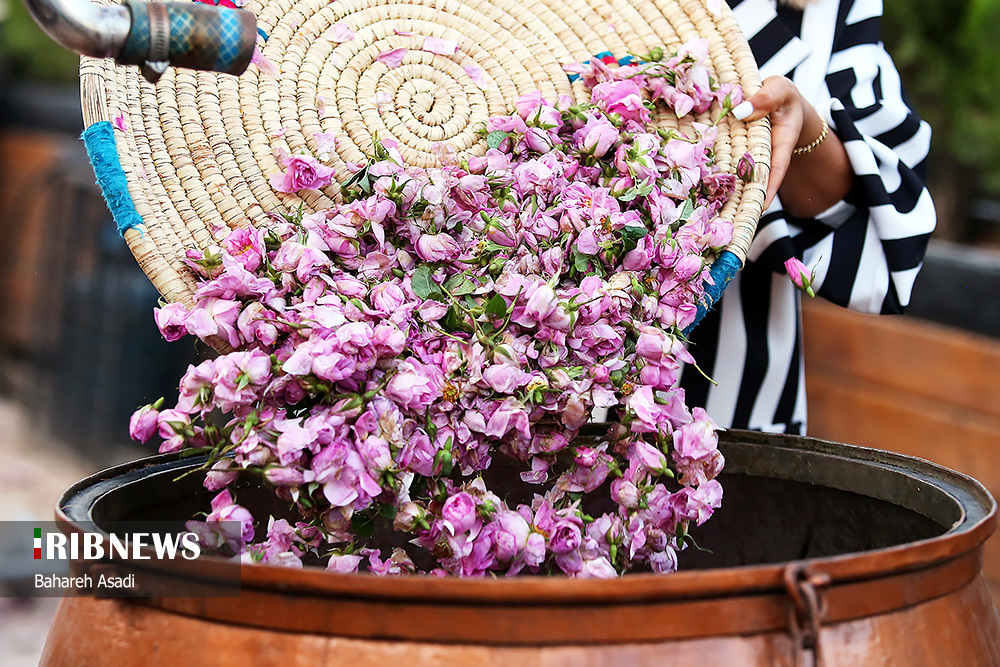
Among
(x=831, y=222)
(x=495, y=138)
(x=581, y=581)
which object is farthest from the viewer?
(x=831, y=222)

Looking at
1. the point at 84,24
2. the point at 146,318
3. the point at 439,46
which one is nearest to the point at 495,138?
the point at 439,46

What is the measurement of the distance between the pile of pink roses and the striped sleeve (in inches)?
15.1

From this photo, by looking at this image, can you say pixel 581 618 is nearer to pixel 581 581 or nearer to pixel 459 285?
pixel 581 581

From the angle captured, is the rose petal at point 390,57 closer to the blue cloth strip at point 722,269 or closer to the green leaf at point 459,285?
the green leaf at point 459,285

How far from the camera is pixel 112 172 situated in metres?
1.05

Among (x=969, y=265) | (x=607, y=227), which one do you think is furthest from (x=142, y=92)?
(x=969, y=265)

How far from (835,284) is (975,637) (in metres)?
0.69

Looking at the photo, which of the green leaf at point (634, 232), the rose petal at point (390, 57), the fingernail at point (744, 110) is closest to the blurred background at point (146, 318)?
the fingernail at point (744, 110)

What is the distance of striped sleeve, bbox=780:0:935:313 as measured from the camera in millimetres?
1452

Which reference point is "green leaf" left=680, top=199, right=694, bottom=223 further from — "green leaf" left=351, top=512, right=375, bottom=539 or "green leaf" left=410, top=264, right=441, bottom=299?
"green leaf" left=351, top=512, right=375, bottom=539

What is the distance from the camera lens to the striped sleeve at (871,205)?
4.76 ft

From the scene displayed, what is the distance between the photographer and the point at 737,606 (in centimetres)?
76

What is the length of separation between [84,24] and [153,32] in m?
0.05

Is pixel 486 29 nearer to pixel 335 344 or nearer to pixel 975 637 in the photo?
pixel 335 344
